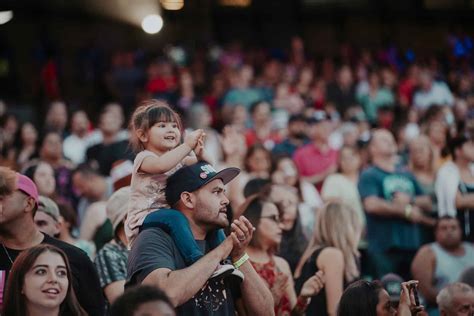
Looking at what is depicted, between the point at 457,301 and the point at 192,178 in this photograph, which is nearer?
the point at 192,178

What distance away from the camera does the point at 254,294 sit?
6664mm

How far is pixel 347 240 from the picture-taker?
9.05m

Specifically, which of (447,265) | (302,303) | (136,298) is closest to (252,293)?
(136,298)

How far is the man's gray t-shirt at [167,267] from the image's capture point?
6.32m

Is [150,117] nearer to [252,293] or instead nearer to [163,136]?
[163,136]

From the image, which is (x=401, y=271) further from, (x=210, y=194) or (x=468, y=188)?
(x=210, y=194)

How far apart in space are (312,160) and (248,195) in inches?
146

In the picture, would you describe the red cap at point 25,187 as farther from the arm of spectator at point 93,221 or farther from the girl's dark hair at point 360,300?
the arm of spectator at point 93,221

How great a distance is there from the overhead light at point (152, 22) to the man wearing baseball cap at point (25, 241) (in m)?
15.1

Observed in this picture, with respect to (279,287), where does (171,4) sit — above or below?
above

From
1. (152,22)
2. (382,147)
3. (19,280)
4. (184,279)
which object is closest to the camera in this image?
(184,279)

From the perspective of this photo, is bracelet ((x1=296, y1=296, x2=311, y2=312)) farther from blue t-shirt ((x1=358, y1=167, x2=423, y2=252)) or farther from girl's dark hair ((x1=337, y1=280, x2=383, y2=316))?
blue t-shirt ((x1=358, y1=167, x2=423, y2=252))

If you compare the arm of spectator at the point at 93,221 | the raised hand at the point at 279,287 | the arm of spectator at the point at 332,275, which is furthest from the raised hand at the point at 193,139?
the arm of spectator at the point at 93,221

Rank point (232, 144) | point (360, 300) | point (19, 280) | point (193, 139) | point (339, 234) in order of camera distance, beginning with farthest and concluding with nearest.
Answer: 1. point (232, 144)
2. point (339, 234)
3. point (360, 300)
4. point (193, 139)
5. point (19, 280)
